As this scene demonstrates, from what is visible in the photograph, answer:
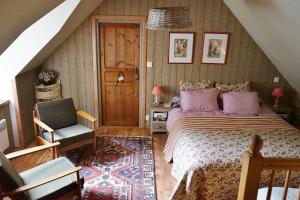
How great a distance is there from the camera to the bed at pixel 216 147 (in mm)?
2416

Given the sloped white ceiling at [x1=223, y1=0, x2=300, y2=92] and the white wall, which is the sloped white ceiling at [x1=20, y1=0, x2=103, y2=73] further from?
the sloped white ceiling at [x1=223, y1=0, x2=300, y2=92]

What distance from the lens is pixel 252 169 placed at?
139 centimetres

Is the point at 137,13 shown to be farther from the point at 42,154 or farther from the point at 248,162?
the point at 248,162

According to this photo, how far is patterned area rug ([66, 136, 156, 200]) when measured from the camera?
112 inches

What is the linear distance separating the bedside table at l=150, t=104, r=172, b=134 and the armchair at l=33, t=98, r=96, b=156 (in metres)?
1.07

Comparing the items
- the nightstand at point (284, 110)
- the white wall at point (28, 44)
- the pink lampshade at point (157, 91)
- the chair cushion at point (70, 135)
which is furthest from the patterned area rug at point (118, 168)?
the nightstand at point (284, 110)

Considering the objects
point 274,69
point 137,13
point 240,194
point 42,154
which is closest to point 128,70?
point 137,13

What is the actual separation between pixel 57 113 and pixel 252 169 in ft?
9.36

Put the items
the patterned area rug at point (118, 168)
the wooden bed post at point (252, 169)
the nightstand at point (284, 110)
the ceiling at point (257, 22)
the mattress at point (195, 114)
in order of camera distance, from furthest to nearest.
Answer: the nightstand at point (284, 110), the mattress at point (195, 114), the patterned area rug at point (118, 168), the ceiling at point (257, 22), the wooden bed post at point (252, 169)

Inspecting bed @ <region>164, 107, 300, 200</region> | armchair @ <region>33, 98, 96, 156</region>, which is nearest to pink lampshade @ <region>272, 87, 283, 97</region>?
bed @ <region>164, 107, 300, 200</region>

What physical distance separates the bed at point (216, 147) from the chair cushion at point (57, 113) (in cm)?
145

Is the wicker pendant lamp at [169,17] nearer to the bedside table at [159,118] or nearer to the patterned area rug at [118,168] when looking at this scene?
the patterned area rug at [118,168]

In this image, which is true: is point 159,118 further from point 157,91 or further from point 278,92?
point 278,92

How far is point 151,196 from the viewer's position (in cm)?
279
